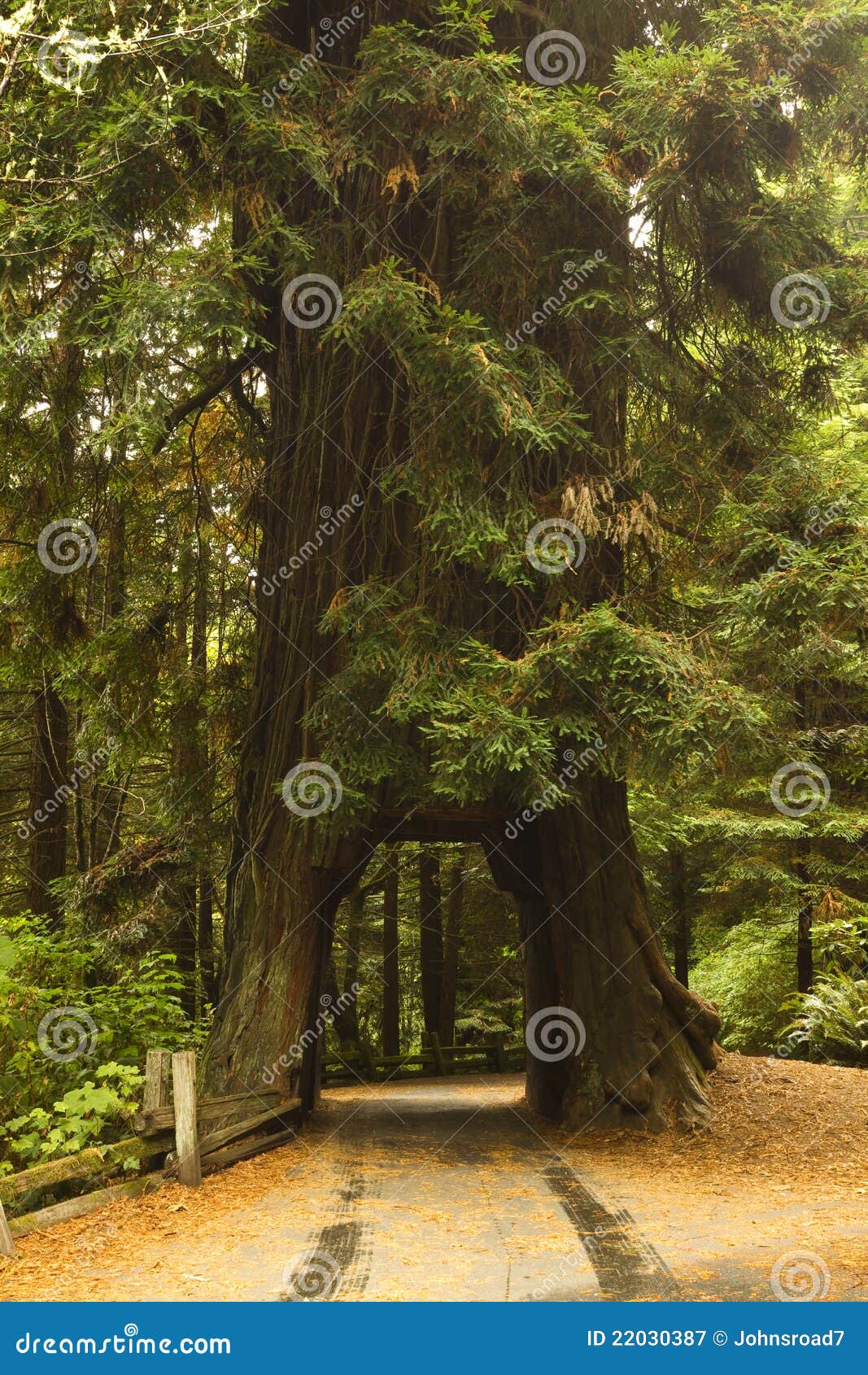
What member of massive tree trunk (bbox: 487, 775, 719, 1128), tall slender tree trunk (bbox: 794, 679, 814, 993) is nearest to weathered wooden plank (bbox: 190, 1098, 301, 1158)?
massive tree trunk (bbox: 487, 775, 719, 1128)

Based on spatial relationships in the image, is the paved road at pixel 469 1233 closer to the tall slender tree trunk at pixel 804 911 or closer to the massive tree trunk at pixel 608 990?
the massive tree trunk at pixel 608 990

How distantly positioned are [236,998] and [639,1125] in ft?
12.3

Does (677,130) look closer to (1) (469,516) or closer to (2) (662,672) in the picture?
(1) (469,516)

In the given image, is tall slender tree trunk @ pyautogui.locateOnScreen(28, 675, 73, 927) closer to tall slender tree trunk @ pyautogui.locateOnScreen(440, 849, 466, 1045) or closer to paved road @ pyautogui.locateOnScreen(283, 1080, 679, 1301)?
paved road @ pyautogui.locateOnScreen(283, 1080, 679, 1301)

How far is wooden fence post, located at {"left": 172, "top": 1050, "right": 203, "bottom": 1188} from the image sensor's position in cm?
680

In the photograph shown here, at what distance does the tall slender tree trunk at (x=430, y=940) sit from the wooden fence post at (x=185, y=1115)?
43.7 ft

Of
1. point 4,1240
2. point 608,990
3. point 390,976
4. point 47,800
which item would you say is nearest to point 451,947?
point 390,976

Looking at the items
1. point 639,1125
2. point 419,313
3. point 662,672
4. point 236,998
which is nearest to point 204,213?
point 419,313

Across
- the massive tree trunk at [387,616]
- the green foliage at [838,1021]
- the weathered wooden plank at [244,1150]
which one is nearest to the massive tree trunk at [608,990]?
the massive tree trunk at [387,616]

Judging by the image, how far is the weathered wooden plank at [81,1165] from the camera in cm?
550

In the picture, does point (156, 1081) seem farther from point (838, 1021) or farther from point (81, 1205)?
point (838, 1021)

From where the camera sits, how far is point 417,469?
8.04 metres

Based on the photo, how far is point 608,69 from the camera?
10070 mm

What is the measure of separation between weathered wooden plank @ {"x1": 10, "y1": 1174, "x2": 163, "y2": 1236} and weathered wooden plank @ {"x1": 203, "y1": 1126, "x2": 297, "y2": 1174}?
2.00 feet
